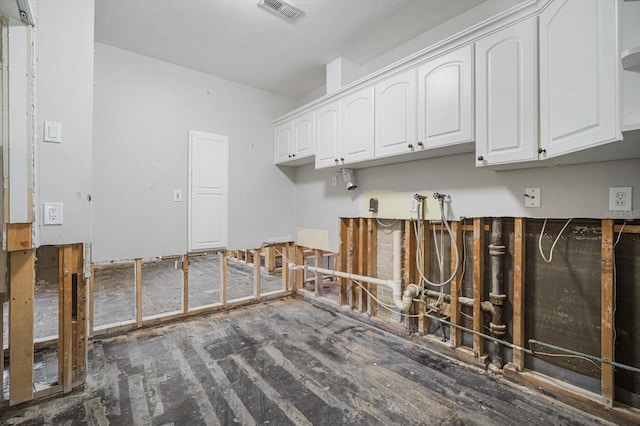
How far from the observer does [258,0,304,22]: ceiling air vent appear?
7.22 ft

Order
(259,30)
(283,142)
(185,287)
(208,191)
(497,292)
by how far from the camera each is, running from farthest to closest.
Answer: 1. (283,142)
2. (208,191)
3. (185,287)
4. (259,30)
5. (497,292)

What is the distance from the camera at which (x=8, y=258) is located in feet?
5.77

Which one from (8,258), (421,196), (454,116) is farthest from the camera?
(421,196)

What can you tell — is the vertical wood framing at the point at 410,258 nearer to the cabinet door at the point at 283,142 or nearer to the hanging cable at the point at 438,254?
the hanging cable at the point at 438,254

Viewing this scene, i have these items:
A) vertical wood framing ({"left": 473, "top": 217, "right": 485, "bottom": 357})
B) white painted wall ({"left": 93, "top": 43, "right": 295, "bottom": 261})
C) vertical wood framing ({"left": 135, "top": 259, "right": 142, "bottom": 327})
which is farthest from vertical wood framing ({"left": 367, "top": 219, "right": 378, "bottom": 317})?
vertical wood framing ({"left": 135, "top": 259, "right": 142, "bottom": 327})

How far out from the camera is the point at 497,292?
2.10 m

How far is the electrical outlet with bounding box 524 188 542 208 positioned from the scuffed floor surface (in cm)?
122

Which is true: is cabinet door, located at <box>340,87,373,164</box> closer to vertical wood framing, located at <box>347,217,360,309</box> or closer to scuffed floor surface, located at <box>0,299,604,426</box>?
vertical wood framing, located at <box>347,217,360,309</box>

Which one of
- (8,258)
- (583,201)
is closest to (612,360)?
(583,201)

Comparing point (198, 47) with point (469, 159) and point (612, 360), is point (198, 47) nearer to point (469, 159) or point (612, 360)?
point (469, 159)

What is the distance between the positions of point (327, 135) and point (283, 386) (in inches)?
92.5

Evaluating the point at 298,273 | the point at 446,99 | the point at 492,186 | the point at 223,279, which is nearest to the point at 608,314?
the point at 492,186

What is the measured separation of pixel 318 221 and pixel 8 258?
2.73 metres

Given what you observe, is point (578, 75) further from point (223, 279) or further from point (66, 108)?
point (223, 279)
